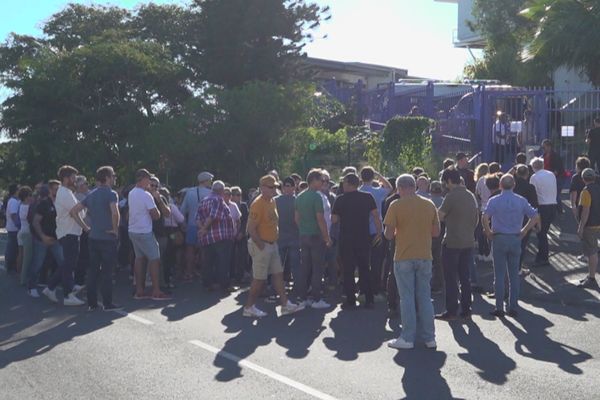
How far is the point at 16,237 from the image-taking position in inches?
659

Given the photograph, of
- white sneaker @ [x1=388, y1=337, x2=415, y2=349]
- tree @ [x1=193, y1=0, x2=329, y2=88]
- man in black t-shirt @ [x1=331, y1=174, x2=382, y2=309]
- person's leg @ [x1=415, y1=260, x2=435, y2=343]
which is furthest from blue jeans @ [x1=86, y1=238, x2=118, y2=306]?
tree @ [x1=193, y1=0, x2=329, y2=88]

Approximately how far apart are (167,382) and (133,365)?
0.79 metres

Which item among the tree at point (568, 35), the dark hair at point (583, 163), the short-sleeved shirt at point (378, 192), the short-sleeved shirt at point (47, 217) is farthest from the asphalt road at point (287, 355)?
the tree at point (568, 35)

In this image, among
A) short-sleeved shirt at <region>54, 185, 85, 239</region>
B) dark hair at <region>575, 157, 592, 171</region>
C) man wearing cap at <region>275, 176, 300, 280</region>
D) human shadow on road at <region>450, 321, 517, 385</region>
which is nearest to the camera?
human shadow on road at <region>450, 321, 517, 385</region>

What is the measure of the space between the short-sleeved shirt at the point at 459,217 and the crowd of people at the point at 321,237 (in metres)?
0.02

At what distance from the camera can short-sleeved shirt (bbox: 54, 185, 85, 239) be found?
39.6ft

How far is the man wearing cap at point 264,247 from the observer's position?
11273 mm

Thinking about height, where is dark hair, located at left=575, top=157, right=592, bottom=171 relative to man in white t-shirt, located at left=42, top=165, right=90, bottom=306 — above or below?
above

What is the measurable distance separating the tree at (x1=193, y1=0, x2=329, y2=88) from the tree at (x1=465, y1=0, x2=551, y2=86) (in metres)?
9.38

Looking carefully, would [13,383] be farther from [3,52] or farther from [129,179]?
[3,52]

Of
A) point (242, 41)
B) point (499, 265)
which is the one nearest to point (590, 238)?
point (499, 265)

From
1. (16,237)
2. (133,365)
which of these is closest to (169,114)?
(16,237)

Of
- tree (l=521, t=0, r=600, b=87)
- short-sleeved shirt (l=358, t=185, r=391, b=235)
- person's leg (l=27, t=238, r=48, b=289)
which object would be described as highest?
tree (l=521, t=0, r=600, b=87)

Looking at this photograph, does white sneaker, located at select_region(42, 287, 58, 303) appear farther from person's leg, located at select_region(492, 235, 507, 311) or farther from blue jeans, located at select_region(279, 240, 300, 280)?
person's leg, located at select_region(492, 235, 507, 311)
